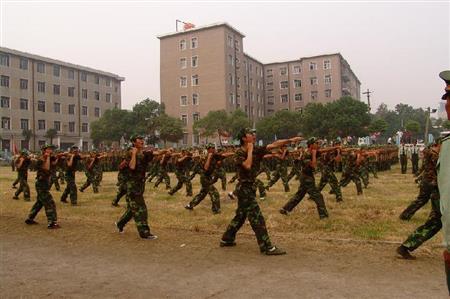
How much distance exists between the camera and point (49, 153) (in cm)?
1079

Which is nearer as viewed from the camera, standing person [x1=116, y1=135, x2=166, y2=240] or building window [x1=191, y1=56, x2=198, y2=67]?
standing person [x1=116, y1=135, x2=166, y2=240]

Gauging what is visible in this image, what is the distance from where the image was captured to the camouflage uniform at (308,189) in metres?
10.1

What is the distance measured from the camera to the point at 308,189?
398 inches

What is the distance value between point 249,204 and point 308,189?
3.20 m

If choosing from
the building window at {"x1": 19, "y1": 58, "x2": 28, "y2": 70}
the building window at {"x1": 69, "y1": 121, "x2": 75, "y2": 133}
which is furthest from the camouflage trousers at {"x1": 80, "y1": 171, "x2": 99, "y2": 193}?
the building window at {"x1": 69, "y1": 121, "x2": 75, "y2": 133}

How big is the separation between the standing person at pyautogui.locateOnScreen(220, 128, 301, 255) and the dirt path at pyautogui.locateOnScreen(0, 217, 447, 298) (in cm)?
27

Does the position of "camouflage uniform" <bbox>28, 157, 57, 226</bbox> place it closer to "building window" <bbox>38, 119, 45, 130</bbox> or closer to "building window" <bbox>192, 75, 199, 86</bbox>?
"building window" <bbox>192, 75, 199, 86</bbox>

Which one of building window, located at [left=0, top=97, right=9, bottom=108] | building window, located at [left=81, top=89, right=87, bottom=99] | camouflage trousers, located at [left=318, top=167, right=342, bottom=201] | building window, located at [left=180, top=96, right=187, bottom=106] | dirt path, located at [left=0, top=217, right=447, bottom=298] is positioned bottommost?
dirt path, located at [left=0, top=217, right=447, bottom=298]

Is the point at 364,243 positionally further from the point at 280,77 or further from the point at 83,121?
the point at 280,77

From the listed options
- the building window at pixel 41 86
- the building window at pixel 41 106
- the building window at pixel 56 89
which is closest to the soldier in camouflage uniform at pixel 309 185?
the building window at pixel 41 106

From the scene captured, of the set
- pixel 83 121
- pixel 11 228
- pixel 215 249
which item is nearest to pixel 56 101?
pixel 83 121

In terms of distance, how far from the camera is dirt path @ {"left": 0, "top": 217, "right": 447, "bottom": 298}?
17.7 ft

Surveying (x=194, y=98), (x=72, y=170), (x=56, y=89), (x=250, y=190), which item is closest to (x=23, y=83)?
(x=56, y=89)

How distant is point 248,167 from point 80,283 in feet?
10.1
